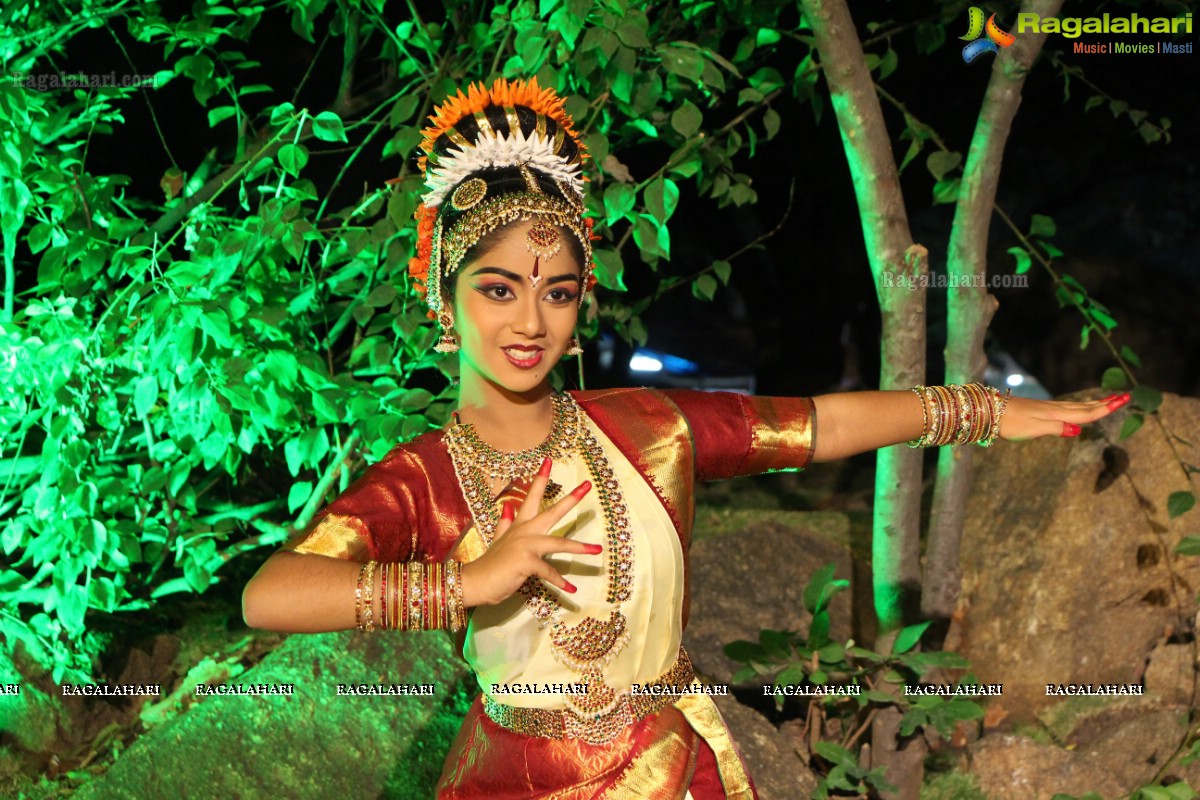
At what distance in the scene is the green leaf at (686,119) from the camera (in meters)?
2.82

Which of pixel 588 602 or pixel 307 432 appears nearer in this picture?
pixel 588 602

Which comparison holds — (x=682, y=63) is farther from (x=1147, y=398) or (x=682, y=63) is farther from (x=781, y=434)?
(x=1147, y=398)

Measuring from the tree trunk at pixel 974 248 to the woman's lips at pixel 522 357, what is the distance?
1.67 m

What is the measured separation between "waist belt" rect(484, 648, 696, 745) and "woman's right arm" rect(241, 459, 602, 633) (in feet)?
1.32

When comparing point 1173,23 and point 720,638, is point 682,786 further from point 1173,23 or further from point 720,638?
point 1173,23

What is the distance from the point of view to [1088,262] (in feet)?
24.4

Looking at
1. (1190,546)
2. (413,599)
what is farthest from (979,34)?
(413,599)

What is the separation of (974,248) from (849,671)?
4.17 ft

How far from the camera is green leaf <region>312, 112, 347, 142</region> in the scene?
278cm

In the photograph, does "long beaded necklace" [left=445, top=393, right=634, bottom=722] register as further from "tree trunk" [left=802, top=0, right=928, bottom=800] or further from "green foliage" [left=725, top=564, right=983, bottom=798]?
"tree trunk" [left=802, top=0, right=928, bottom=800]

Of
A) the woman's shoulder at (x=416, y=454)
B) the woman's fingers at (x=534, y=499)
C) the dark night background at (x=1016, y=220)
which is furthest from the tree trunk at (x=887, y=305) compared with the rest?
the dark night background at (x=1016, y=220)

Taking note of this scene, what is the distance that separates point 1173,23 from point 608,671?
9.08ft

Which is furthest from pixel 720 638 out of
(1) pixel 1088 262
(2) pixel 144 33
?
(1) pixel 1088 262

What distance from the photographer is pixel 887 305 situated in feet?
10.2
